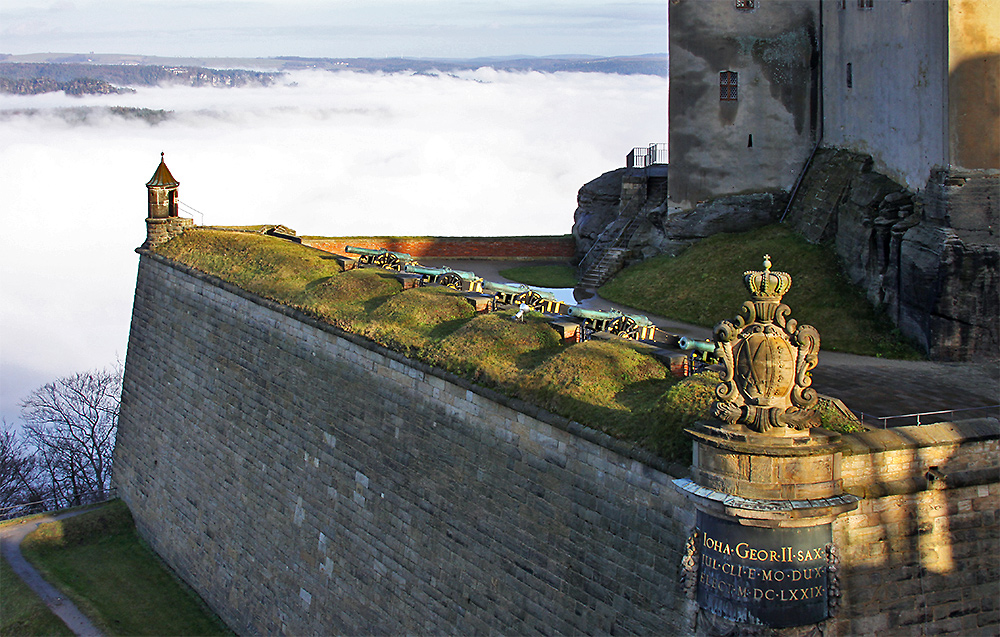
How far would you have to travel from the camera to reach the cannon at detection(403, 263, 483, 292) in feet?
91.9

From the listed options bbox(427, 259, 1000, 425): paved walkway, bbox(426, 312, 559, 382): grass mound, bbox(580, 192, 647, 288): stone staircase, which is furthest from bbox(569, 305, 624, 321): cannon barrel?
bbox(580, 192, 647, 288): stone staircase

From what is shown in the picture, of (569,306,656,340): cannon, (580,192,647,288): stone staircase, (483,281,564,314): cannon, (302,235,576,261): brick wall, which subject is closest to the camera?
(569,306,656,340): cannon

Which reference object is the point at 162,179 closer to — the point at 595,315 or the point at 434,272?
the point at 434,272

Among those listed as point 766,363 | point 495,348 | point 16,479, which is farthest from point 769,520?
point 16,479

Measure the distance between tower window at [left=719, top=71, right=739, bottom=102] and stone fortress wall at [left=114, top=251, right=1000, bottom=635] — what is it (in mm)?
17232

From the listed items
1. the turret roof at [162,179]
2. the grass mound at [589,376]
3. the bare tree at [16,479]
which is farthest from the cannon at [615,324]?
the bare tree at [16,479]

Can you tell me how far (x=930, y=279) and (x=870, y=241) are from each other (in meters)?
3.58

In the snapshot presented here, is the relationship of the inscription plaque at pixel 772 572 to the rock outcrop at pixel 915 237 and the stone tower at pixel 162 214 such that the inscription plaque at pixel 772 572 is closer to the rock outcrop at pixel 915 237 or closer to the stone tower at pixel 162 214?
the rock outcrop at pixel 915 237

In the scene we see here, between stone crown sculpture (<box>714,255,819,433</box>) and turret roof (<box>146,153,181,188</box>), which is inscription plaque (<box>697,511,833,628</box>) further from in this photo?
turret roof (<box>146,153,181,188</box>)

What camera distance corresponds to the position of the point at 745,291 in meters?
33.4

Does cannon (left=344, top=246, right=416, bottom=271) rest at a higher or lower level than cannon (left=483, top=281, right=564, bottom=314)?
higher

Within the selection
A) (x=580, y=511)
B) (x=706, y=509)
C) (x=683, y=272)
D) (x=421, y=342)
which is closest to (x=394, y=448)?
(x=421, y=342)

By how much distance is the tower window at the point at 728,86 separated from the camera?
3762 centimetres

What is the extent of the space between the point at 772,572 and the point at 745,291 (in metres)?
19.4
